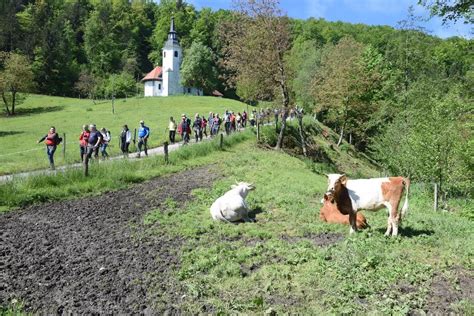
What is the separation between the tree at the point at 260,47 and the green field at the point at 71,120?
28.9ft

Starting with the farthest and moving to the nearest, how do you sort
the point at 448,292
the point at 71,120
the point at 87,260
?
the point at 71,120 < the point at 87,260 < the point at 448,292

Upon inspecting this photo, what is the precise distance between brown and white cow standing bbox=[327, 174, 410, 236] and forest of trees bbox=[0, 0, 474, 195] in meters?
7.61

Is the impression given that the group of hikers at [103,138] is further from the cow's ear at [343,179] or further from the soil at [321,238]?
the cow's ear at [343,179]

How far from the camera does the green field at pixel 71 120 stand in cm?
2950

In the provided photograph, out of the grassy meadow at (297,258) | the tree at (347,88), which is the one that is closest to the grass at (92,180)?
the grassy meadow at (297,258)

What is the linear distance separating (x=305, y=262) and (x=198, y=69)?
→ 8775cm

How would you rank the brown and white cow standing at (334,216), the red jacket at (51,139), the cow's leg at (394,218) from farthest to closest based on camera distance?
the red jacket at (51,139) < the brown and white cow standing at (334,216) < the cow's leg at (394,218)

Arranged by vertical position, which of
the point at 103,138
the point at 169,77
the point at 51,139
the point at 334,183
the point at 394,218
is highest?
the point at 169,77

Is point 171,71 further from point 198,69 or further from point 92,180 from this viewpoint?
point 92,180

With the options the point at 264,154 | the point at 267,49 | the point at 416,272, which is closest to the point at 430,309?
the point at 416,272

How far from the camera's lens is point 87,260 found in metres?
9.80

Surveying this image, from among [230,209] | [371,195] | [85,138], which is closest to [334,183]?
[371,195]

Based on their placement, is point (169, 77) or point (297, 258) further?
point (169, 77)

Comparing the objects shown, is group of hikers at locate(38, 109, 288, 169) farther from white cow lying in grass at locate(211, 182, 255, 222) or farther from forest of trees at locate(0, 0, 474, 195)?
white cow lying in grass at locate(211, 182, 255, 222)
